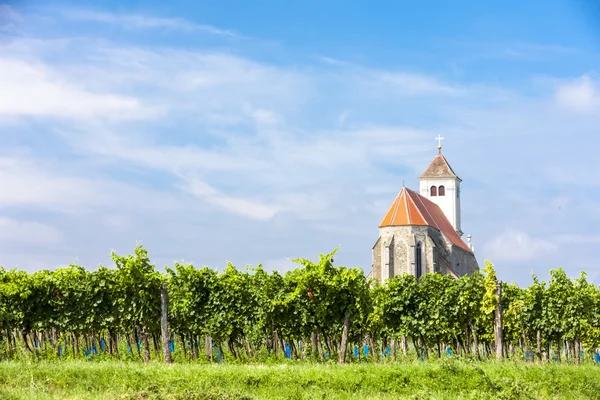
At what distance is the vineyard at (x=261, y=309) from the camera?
2692 cm

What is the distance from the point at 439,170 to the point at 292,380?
3164 inches

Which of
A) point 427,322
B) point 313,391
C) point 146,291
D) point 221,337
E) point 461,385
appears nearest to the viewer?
point 313,391

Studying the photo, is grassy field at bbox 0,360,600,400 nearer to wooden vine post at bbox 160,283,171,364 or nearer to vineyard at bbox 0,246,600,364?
wooden vine post at bbox 160,283,171,364

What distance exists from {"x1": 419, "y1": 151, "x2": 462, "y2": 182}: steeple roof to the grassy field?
76525mm

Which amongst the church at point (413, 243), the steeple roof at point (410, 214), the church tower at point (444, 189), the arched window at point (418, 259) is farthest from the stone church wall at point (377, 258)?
the church tower at point (444, 189)

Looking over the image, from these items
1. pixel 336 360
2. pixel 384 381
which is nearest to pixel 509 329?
pixel 336 360

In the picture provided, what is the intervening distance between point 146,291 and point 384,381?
8758mm

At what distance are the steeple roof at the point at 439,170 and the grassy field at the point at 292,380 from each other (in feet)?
251

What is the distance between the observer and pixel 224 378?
20562 mm

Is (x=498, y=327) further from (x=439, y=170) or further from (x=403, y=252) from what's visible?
(x=439, y=170)

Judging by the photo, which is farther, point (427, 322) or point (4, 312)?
point (427, 322)

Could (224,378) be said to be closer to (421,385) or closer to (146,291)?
(421,385)

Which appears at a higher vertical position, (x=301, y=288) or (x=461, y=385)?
(x=301, y=288)

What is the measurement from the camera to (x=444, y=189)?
323ft
